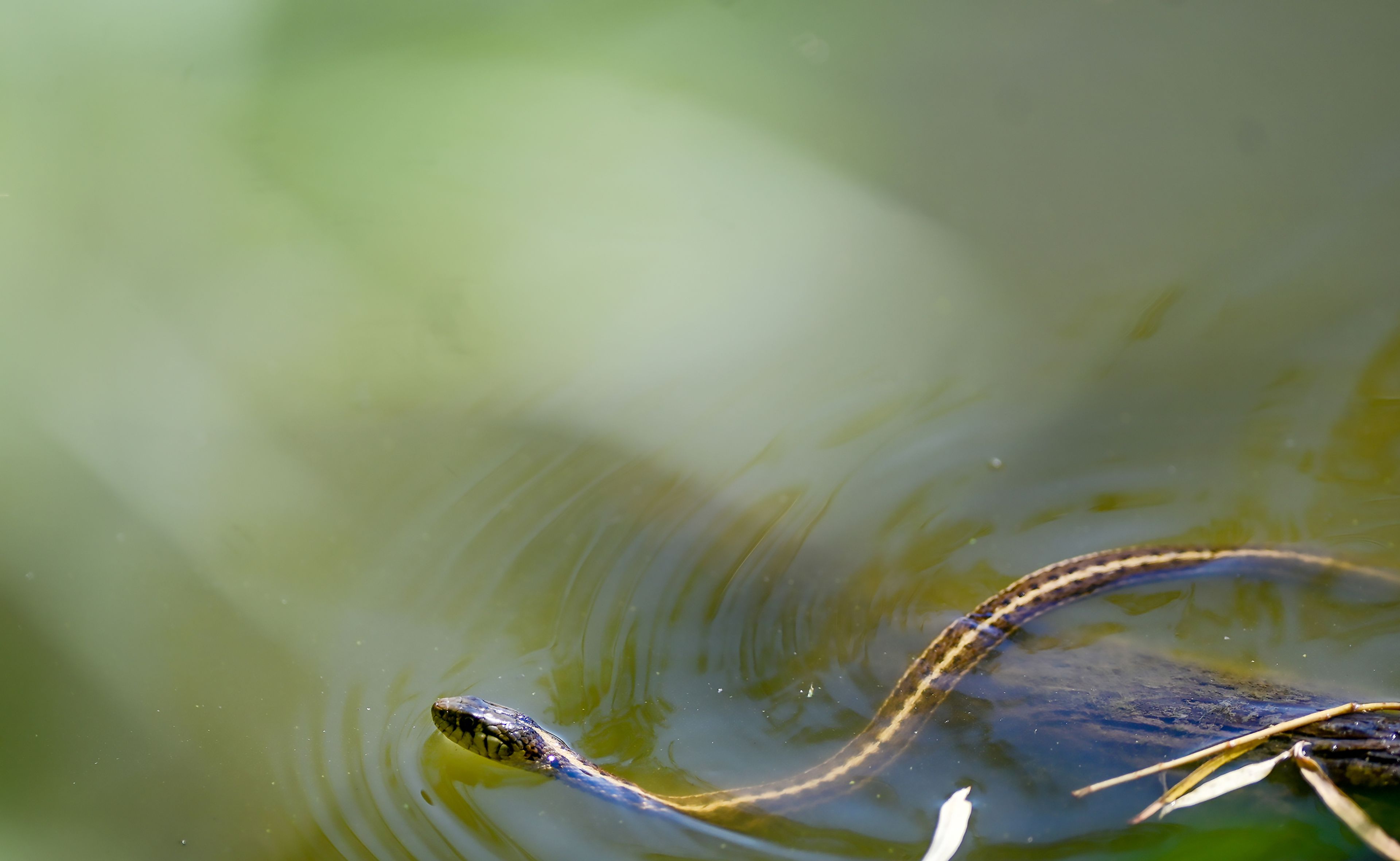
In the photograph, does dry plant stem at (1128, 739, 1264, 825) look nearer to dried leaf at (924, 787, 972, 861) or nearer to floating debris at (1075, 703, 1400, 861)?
floating debris at (1075, 703, 1400, 861)

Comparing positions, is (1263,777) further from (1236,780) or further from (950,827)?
(950,827)

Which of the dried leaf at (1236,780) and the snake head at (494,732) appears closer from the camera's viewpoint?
the dried leaf at (1236,780)

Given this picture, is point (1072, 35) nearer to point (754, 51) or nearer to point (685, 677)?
point (754, 51)

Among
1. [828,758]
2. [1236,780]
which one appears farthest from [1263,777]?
[828,758]

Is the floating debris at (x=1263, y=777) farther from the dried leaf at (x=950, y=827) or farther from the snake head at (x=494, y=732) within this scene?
the snake head at (x=494, y=732)

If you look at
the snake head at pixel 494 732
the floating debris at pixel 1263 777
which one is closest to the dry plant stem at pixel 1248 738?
the floating debris at pixel 1263 777

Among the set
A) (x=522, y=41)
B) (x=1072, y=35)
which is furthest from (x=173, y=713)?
(x=1072, y=35)

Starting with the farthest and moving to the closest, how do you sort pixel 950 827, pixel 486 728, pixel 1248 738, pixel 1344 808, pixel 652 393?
pixel 652 393 < pixel 486 728 < pixel 950 827 < pixel 1248 738 < pixel 1344 808

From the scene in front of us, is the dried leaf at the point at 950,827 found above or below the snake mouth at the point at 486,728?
below

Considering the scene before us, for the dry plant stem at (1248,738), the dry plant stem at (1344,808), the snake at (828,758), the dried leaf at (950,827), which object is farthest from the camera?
the snake at (828,758)
